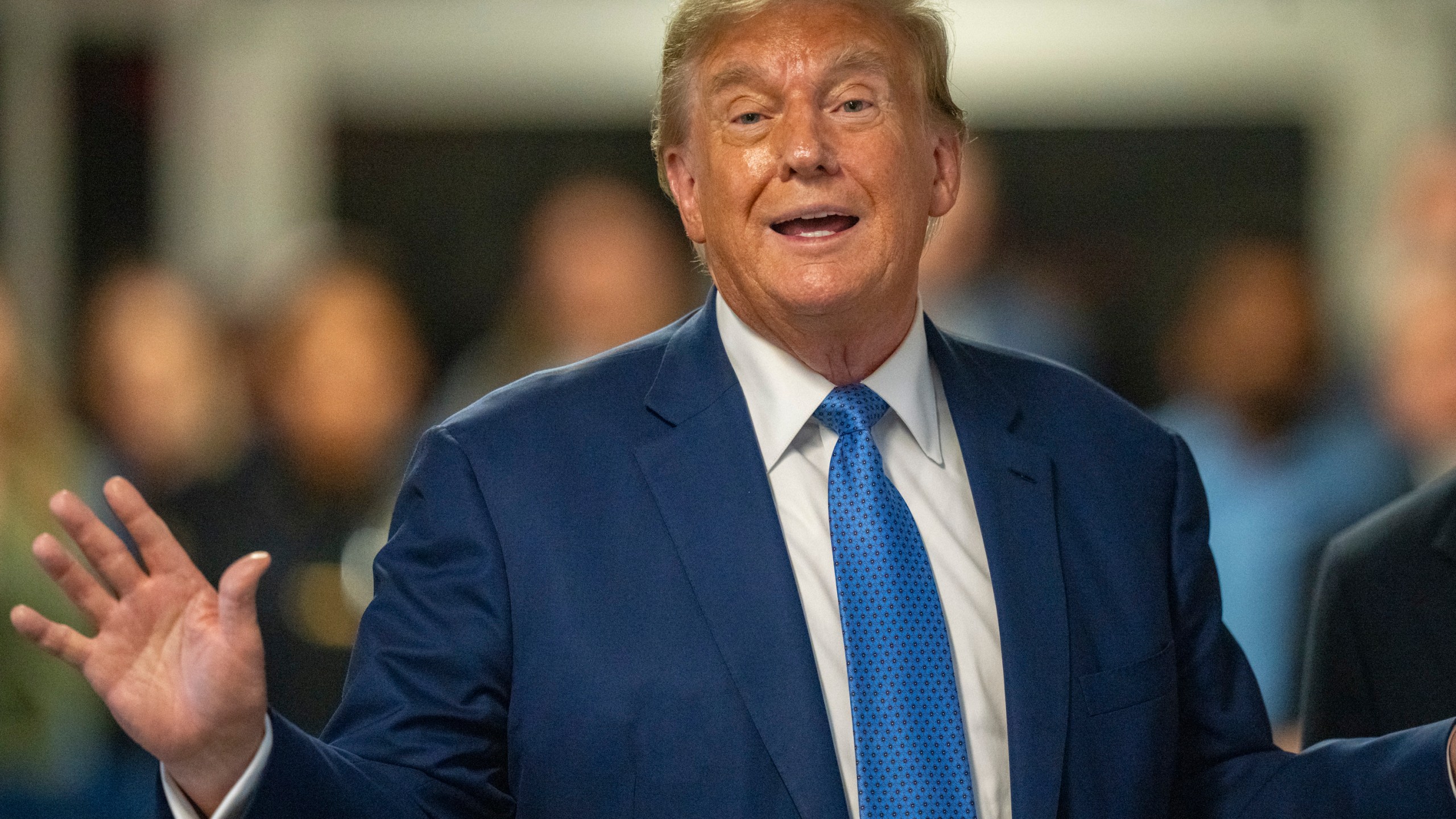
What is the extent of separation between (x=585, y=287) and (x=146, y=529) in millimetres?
2433

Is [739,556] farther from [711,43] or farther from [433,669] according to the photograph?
[711,43]

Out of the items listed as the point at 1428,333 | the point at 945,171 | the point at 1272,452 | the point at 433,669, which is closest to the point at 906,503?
the point at 945,171

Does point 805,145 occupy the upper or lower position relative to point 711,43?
lower

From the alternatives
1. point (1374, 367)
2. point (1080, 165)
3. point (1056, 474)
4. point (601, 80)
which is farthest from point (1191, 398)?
point (601, 80)

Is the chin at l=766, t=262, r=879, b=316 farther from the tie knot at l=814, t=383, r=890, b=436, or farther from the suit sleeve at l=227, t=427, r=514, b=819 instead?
the suit sleeve at l=227, t=427, r=514, b=819

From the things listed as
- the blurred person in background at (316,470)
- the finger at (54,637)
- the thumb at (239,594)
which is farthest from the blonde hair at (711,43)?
the blurred person in background at (316,470)

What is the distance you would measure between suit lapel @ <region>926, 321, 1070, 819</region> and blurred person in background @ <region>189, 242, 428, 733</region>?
1977mm

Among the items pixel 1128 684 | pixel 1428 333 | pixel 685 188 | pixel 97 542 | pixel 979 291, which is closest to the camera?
pixel 97 542

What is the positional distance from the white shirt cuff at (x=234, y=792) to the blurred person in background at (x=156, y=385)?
2.79m

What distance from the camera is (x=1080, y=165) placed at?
743cm

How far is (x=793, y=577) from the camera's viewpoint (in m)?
2.02

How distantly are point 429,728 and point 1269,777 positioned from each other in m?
1.04

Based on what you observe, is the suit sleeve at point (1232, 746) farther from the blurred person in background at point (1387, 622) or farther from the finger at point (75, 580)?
the finger at point (75, 580)

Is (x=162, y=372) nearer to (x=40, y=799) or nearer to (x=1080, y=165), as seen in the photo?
(x=40, y=799)
